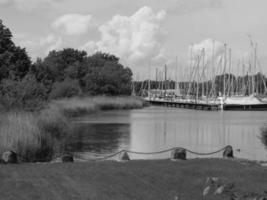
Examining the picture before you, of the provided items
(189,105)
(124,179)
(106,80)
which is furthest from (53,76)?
(124,179)

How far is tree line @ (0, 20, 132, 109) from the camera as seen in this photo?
35844 mm

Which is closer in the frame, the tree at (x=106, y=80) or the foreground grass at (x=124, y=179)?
the foreground grass at (x=124, y=179)

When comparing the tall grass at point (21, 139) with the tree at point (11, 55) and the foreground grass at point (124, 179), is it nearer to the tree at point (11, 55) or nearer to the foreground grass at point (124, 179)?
the foreground grass at point (124, 179)

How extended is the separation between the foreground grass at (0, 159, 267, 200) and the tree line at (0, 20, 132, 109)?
14.9m

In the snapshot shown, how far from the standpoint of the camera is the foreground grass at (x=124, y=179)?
12570 millimetres

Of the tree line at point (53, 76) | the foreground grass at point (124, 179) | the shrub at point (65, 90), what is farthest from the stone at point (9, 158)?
the shrub at point (65, 90)

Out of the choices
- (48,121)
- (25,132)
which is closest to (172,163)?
(25,132)

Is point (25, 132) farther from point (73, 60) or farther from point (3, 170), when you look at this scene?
point (73, 60)

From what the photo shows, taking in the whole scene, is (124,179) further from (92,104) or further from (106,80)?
(106,80)

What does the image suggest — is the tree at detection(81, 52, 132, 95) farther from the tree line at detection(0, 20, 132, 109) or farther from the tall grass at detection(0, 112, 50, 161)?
the tall grass at detection(0, 112, 50, 161)

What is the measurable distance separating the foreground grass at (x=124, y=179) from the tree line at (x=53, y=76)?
1493 cm

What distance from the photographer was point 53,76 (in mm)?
97062

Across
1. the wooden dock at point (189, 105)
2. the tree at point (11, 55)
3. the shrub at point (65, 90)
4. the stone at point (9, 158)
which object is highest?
the tree at point (11, 55)

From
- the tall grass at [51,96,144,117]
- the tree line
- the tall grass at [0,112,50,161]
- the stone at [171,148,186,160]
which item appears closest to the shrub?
the tree line
